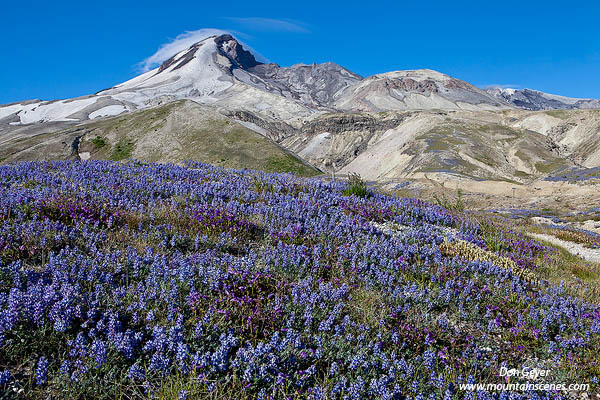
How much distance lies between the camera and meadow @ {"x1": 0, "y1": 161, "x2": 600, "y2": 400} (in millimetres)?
3133

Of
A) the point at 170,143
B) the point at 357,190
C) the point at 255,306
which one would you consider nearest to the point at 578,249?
the point at 357,190

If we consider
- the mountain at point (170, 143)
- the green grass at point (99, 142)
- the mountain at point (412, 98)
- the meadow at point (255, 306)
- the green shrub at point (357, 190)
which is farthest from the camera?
the mountain at point (412, 98)

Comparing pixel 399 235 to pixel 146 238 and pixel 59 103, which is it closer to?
pixel 146 238

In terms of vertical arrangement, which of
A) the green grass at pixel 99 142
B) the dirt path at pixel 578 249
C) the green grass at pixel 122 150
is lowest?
the dirt path at pixel 578 249

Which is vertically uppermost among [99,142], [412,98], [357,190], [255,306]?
[412,98]

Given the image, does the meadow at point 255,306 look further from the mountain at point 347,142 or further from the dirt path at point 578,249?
the mountain at point 347,142

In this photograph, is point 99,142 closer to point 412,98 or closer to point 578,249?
point 578,249

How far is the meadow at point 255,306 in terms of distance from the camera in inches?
123

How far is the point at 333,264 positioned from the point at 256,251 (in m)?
1.27

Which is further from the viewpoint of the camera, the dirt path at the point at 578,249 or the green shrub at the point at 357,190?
the dirt path at the point at 578,249

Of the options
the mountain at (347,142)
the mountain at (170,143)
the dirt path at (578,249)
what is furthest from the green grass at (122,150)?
the dirt path at (578,249)

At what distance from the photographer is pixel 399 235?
7535 mm

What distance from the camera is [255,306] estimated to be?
164 inches

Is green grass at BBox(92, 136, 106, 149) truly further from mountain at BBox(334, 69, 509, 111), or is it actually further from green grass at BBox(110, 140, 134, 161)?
mountain at BBox(334, 69, 509, 111)
